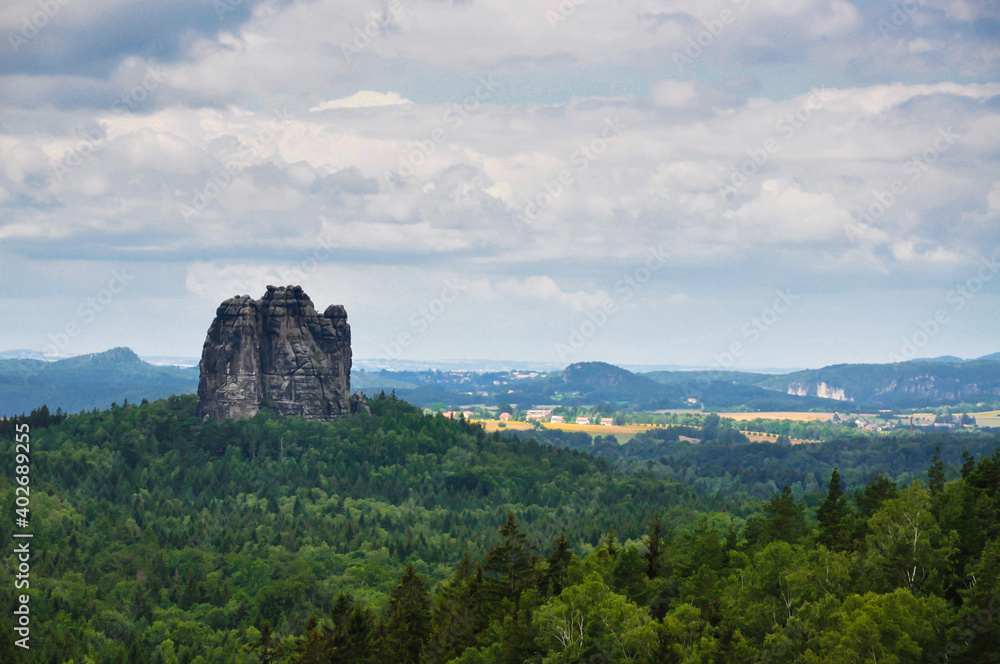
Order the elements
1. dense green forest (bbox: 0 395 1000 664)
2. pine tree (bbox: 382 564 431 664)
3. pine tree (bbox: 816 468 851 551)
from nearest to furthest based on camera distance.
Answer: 1. dense green forest (bbox: 0 395 1000 664)
2. pine tree (bbox: 382 564 431 664)
3. pine tree (bbox: 816 468 851 551)

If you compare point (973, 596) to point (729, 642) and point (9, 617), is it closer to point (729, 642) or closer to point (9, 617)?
point (729, 642)

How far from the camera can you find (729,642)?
65875 mm

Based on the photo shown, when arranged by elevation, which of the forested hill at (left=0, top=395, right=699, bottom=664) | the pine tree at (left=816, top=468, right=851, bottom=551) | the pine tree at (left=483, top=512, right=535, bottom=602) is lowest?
the forested hill at (left=0, top=395, right=699, bottom=664)

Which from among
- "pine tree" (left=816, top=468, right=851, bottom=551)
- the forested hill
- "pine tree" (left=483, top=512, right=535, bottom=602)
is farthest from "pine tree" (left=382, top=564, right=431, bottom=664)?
"pine tree" (left=816, top=468, right=851, bottom=551)

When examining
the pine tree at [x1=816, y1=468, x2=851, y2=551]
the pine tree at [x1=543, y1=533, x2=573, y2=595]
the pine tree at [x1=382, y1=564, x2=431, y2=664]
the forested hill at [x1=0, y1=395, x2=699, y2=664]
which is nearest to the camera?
the pine tree at [x1=382, y1=564, x2=431, y2=664]

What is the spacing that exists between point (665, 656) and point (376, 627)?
33965 mm

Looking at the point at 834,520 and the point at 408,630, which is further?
the point at 834,520

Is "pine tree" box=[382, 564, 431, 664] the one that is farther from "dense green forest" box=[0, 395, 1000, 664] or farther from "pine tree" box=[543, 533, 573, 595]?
"pine tree" box=[543, 533, 573, 595]

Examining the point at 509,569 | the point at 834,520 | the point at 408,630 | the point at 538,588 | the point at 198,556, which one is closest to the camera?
the point at 408,630

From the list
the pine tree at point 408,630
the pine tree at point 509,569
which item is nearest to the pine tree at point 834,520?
the pine tree at point 509,569

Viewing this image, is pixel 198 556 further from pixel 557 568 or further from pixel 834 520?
pixel 834 520

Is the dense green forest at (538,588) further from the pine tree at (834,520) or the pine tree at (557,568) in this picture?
the pine tree at (834,520)

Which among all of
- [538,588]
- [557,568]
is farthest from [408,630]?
[557,568]

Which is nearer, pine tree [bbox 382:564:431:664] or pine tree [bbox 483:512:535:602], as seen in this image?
pine tree [bbox 382:564:431:664]
